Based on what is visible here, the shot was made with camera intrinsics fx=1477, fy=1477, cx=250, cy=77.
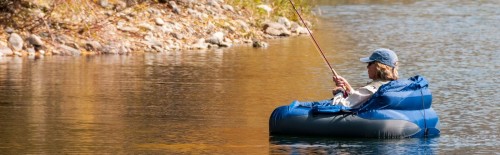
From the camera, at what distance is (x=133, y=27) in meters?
30.5

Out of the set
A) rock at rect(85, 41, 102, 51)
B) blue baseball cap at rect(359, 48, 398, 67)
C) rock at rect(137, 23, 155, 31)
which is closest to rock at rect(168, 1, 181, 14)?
rock at rect(137, 23, 155, 31)

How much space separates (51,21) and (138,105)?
10336mm

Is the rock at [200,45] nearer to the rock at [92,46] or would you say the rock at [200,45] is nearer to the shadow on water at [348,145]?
the rock at [92,46]

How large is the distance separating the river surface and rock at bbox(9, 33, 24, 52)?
848 mm

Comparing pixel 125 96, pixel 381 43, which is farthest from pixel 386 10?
pixel 125 96

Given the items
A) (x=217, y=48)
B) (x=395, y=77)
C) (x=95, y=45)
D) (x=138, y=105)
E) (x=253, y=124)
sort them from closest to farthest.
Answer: (x=395, y=77) → (x=253, y=124) → (x=138, y=105) → (x=95, y=45) → (x=217, y=48)

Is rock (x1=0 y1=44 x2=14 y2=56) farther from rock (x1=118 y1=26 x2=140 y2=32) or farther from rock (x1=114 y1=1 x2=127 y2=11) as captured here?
rock (x1=114 y1=1 x2=127 y2=11)

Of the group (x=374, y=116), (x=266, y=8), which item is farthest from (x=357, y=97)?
(x=266, y=8)

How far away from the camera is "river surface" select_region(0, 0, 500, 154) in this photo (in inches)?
616

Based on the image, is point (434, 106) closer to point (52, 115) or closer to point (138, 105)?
point (138, 105)

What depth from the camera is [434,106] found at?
65.5 ft

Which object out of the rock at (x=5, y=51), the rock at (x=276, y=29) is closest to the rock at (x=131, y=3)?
the rock at (x=276, y=29)

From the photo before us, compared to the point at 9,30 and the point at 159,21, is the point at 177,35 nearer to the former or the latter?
the point at 159,21

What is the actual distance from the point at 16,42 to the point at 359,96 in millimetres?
13000
